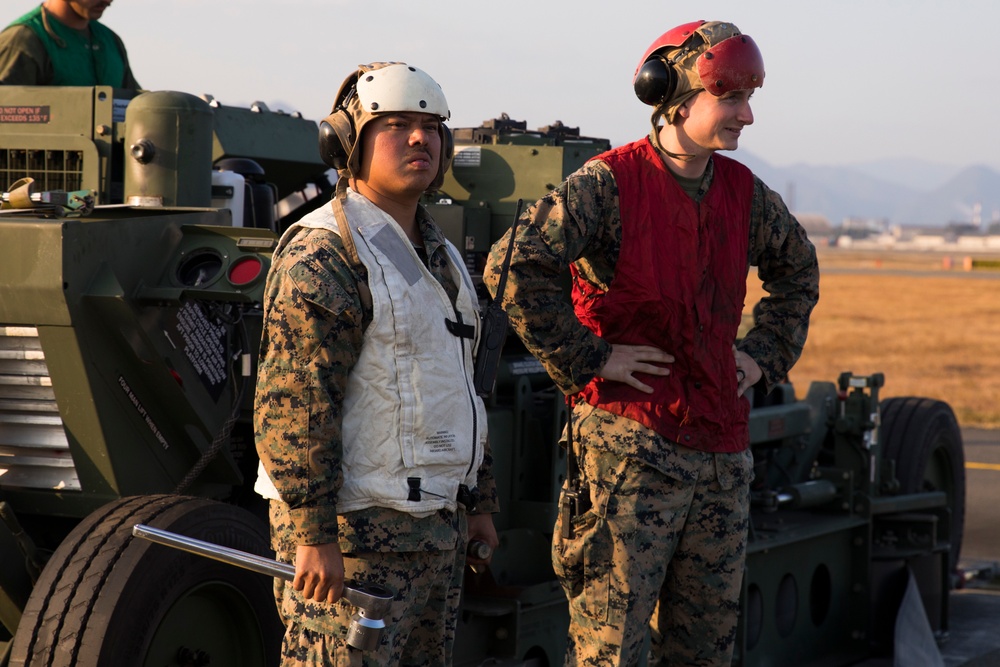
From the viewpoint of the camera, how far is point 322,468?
285 centimetres

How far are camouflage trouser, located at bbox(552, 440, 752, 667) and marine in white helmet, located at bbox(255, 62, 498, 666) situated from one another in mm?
514

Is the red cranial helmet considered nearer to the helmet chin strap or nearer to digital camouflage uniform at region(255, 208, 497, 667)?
the helmet chin strap

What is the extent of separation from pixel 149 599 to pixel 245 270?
0.94 metres

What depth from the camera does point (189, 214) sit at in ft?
13.8

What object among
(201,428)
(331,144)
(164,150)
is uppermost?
(164,150)

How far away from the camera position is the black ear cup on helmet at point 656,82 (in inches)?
145

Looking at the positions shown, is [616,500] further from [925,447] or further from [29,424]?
[925,447]

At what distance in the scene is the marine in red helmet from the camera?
11.8 ft

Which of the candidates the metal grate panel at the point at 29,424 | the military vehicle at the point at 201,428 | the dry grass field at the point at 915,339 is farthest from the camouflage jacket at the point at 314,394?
the dry grass field at the point at 915,339

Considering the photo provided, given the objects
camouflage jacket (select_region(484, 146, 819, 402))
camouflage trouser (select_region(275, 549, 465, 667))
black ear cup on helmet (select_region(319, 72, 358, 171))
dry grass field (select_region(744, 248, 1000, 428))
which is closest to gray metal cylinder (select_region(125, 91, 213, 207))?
camouflage jacket (select_region(484, 146, 819, 402))

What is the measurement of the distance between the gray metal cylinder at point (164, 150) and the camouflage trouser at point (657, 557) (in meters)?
1.88

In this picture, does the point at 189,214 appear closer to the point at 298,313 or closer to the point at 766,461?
the point at 298,313

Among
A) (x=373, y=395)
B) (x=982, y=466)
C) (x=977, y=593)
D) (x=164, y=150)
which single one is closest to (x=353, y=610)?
(x=373, y=395)

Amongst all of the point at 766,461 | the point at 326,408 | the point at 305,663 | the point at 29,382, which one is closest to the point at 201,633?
the point at 29,382
